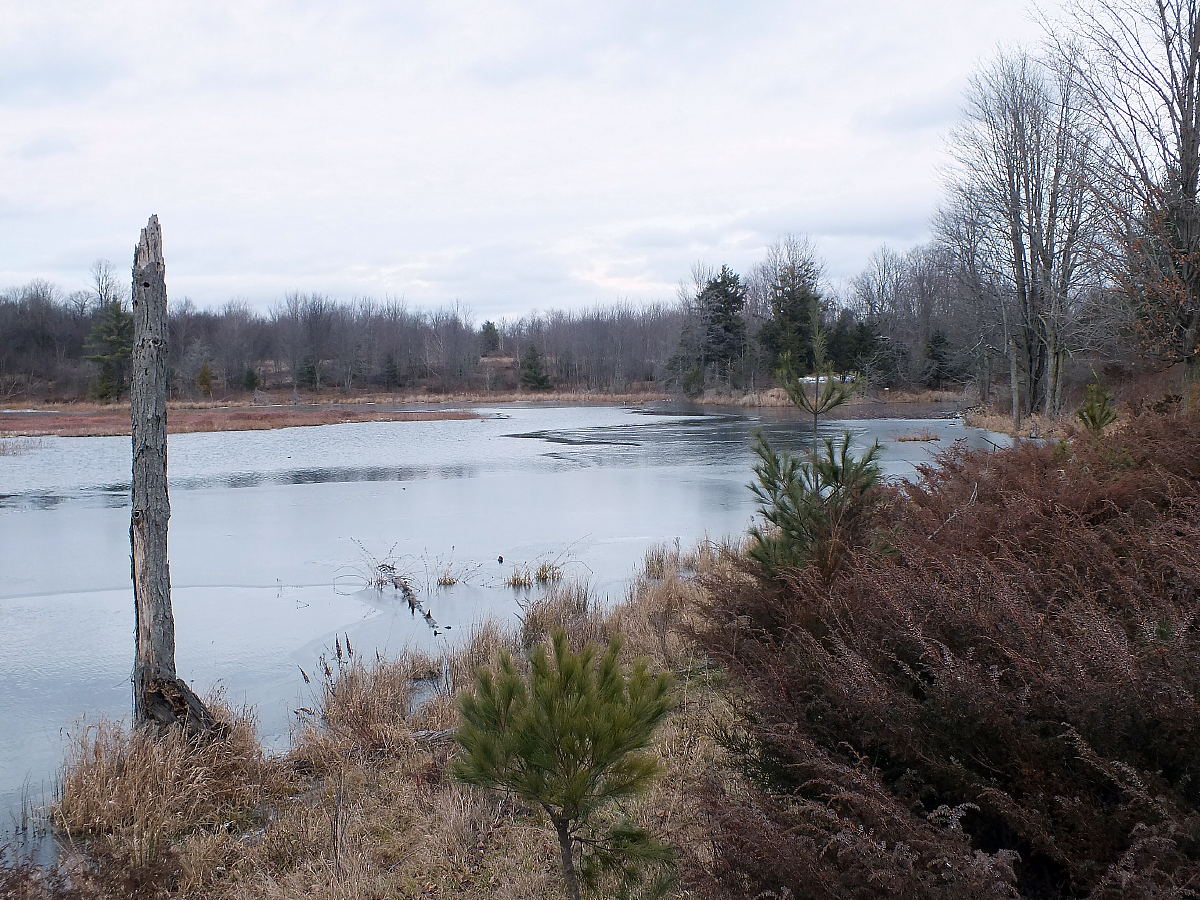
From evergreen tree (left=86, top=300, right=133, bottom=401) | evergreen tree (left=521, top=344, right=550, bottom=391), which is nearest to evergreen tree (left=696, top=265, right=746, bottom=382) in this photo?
evergreen tree (left=521, top=344, right=550, bottom=391)

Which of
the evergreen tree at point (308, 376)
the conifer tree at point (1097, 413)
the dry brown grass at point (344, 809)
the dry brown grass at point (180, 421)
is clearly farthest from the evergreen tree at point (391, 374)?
the dry brown grass at point (344, 809)

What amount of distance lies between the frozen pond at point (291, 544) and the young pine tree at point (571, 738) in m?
3.81

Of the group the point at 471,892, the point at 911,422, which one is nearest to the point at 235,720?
the point at 471,892

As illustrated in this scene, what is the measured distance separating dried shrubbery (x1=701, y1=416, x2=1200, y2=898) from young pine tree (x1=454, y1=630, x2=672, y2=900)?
1.42ft

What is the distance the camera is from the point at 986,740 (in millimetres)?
2486

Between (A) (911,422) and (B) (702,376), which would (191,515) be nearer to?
(A) (911,422)

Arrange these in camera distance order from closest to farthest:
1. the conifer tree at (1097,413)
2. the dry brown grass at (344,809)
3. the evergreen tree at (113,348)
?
the dry brown grass at (344,809) < the conifer tree at (1097,413) < the evergreen tree at (113,348)

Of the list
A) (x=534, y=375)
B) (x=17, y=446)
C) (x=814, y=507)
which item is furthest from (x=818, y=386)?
(x=534, y=375)

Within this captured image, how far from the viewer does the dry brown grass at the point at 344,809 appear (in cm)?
408

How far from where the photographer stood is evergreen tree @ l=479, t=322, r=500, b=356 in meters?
113

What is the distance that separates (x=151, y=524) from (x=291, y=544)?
837cm

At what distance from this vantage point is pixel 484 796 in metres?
4.82

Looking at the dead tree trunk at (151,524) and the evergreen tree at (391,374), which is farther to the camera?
the evergreen tree at (391,374)

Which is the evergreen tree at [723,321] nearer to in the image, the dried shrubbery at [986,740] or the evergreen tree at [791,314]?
the evergreen tree at [791,314]
